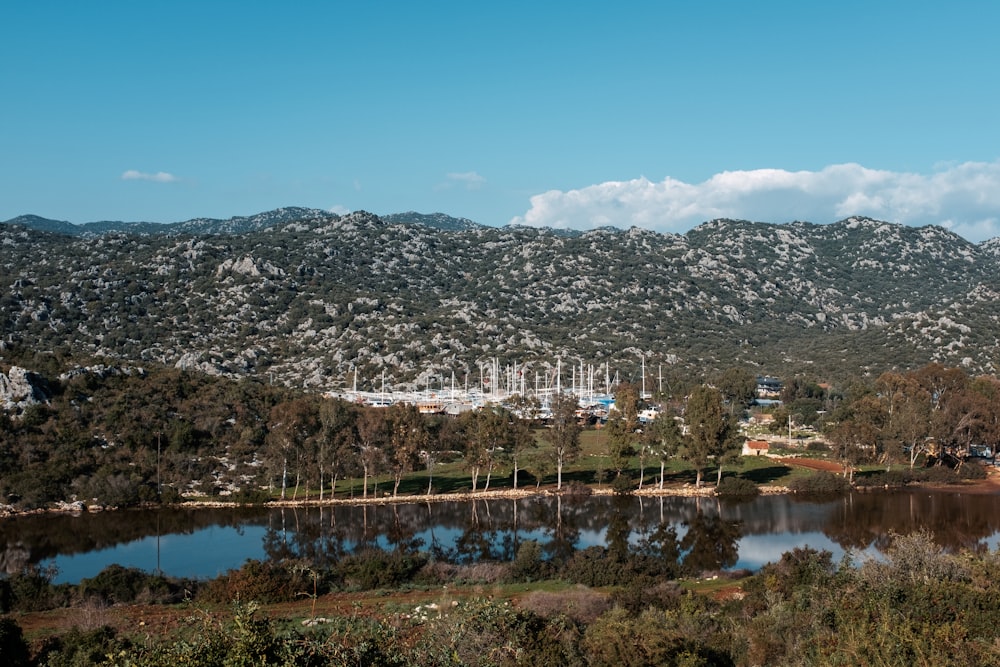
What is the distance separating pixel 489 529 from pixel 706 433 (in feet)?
56.1

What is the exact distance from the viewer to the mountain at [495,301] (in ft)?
344

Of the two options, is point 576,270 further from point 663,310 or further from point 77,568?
point 77,568

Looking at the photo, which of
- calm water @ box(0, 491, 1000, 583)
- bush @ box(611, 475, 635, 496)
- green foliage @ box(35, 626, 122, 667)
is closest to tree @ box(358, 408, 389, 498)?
calm water @ box(0, 491, 1000, 583)

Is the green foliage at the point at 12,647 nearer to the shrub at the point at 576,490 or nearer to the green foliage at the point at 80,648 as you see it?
the green foliage at the point at 80,648

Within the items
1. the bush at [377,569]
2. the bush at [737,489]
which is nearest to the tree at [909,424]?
the bush at [737,489]

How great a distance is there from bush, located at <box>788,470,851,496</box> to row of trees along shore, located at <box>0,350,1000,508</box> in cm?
265

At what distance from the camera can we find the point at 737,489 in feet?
168

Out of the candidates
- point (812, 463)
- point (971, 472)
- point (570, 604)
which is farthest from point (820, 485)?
point (570, 604)

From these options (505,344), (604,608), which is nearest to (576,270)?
(505,344)

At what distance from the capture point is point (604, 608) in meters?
24.5

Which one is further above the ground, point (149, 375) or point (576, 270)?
point (576, 270)

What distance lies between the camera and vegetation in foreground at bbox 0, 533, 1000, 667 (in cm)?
1575

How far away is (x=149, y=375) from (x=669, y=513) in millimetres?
42618

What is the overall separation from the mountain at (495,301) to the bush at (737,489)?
49846 millimetres
